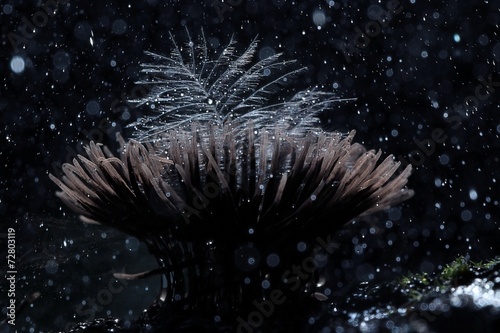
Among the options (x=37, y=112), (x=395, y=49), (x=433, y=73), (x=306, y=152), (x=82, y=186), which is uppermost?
(x=37, y=112)

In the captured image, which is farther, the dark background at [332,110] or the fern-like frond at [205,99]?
the dark background at [332,110]

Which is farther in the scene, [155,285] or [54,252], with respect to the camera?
[155,285]

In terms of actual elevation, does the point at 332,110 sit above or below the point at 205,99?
above

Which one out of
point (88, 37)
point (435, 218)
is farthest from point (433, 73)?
point (88, 37)

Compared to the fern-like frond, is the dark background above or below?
above

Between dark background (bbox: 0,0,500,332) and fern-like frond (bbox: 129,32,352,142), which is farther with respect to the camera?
dark background (bbox: 0,0,500,332)

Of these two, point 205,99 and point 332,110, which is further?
point 332,110

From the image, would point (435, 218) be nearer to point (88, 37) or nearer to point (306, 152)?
point (88, 37)

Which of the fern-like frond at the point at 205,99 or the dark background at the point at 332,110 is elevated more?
the dark background at the point at 332,110
